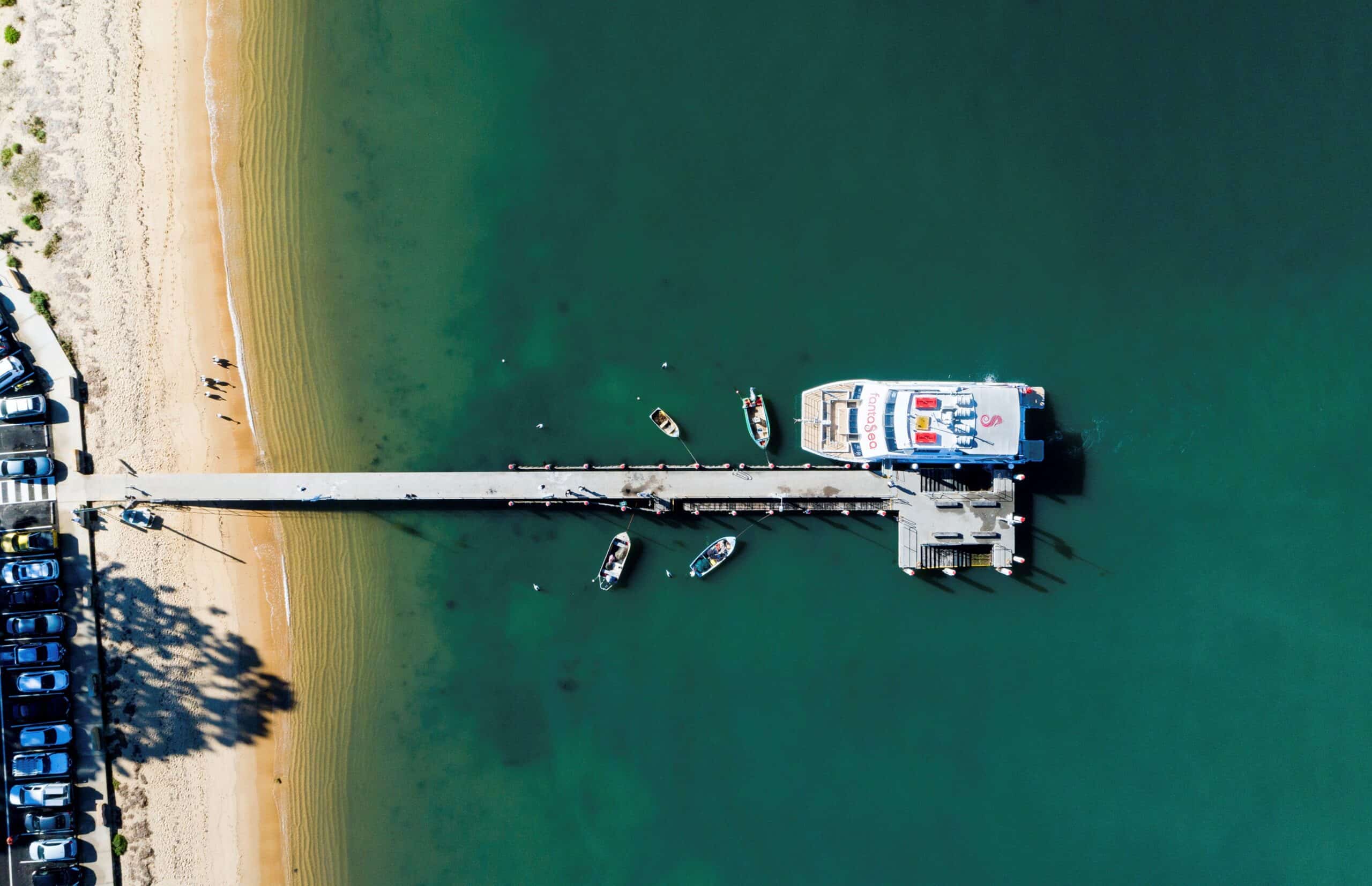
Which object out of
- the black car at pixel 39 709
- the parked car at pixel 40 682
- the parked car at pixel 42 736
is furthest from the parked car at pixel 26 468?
the parked car at pixel 42 736

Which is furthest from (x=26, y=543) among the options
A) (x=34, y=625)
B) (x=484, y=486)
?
(x=484, y=486)

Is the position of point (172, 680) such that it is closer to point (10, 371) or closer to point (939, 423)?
point (10, 371)

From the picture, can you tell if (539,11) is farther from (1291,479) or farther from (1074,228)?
(1291,479)

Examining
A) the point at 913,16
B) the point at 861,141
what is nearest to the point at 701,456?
the point at 861,141

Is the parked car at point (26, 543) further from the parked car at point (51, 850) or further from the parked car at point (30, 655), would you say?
the parked car at point (51, 850)

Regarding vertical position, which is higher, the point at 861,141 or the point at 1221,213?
the point at 861,141

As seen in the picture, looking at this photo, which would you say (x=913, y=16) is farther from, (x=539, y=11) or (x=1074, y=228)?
(x=539, y=11)

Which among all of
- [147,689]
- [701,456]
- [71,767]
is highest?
[701,456]
